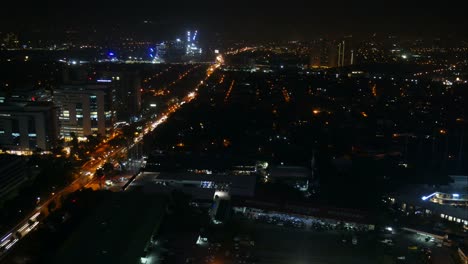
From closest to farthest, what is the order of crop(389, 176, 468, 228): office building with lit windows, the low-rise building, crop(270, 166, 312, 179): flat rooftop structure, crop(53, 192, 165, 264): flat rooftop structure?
crop(53, 192, 165, 264): flat rooftop structure → crop(389, 176, 468, 228): office building with lit windows → the low-rise building → crop(270, 166, 312, 179): flat rooftop structure

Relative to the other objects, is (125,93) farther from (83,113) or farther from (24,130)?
(24,130)

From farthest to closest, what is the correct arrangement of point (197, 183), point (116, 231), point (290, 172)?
1. point (290, 172)
2. point (197, 183)
3. point (116, 231)

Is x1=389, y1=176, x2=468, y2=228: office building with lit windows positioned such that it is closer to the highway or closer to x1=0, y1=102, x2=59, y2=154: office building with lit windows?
the highway

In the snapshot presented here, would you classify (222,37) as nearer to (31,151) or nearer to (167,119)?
(167,119)

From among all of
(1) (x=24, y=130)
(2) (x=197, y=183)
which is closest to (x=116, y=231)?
(2) (x=197, y=183)

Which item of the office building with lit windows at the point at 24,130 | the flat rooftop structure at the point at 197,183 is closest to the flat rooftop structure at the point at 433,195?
the flat rooftop structure at the point at 197,183

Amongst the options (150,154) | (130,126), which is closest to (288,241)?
(150,154)

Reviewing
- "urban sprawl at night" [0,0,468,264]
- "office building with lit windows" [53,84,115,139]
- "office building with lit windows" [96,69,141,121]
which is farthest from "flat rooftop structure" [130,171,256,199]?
"office building with lit windows" [96,69,141,121]
